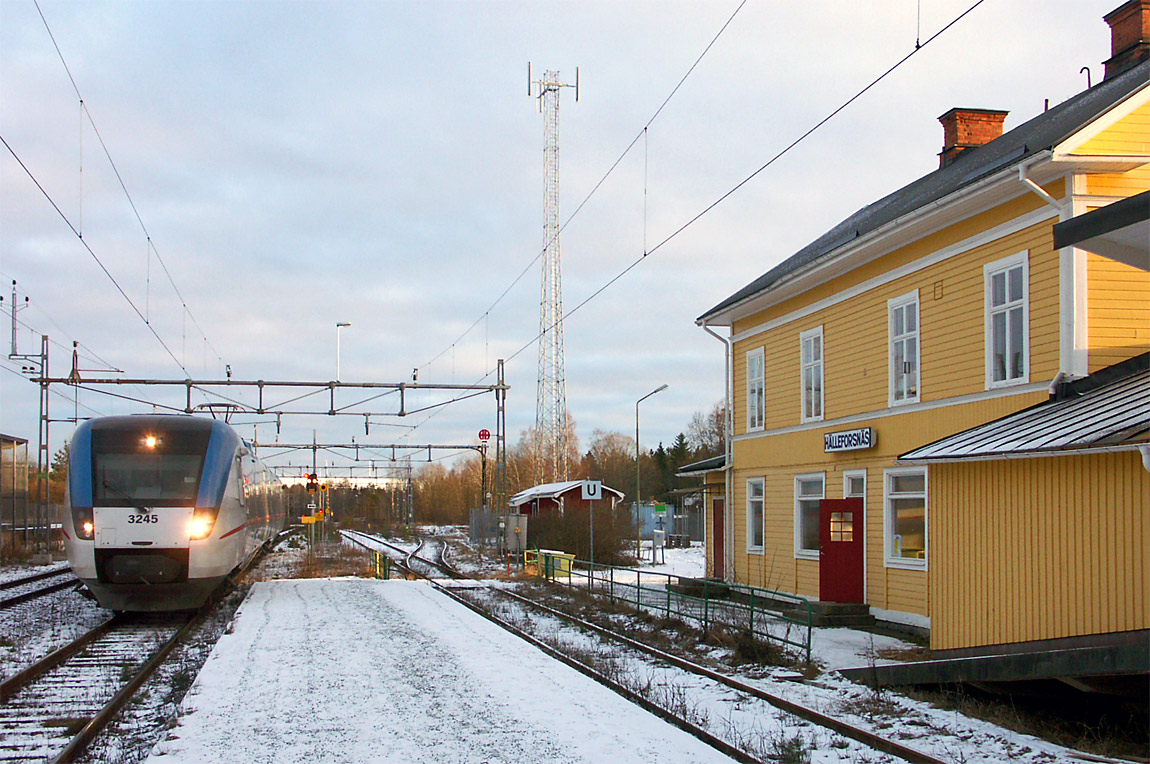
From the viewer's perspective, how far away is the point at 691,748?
319 inches

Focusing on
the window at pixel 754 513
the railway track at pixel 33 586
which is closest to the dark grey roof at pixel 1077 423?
the window at pixel 754 513

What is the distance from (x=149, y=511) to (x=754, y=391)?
11.8m

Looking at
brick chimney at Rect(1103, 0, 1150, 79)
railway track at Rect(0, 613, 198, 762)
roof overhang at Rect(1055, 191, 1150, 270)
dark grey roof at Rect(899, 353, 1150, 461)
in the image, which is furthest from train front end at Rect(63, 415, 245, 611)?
brick chimney at Rect(1103, 0, 1150, 79)

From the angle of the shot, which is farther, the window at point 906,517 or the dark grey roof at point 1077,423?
the window at point 906,517

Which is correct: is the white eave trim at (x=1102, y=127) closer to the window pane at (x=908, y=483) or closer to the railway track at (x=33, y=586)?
the window pane at (x=908, y=483)

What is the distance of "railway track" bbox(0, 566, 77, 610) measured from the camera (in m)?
19.1

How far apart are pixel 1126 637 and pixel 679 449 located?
3188 inches

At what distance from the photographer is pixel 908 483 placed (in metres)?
15.6

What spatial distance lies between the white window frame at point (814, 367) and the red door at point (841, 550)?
1.76 metres

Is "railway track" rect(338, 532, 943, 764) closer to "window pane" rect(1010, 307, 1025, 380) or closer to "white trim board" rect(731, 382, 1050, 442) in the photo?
"white trim board" rect(731, 382, 1050, 442)

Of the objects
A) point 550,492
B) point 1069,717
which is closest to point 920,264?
point 1069,717

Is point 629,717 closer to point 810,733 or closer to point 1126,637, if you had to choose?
point 810,733

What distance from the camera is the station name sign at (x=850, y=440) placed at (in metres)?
16.3

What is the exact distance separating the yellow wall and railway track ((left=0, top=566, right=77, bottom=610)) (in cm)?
1582
